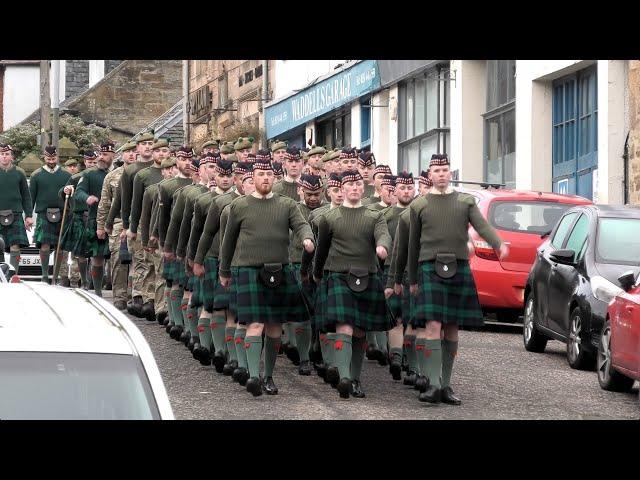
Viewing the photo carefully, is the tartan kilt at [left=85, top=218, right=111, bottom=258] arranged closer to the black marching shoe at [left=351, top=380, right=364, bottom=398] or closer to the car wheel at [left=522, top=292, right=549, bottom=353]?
the car wheel at [left=522, top=292, right=549, bottom=353]

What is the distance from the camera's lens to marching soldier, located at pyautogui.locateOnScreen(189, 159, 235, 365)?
50.2 ft

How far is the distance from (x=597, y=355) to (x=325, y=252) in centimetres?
258

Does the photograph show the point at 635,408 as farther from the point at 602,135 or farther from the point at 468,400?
the point at 602,135

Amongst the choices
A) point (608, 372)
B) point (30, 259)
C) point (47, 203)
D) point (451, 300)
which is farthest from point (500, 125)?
point (451, 300)

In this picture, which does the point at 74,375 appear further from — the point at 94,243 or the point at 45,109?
the point at 45,109

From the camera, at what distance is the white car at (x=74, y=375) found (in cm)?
546

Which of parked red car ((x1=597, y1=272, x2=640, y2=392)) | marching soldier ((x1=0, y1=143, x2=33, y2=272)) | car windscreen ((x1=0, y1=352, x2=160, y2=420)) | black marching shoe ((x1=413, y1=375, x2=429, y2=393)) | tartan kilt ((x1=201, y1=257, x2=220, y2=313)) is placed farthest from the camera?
marching soldier ((x1=0, y1=143, x2=33, y2=272))

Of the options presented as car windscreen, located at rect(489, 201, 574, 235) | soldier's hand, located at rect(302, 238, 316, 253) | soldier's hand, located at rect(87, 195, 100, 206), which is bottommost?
soldier's hand, located at rect(302, 238, 316, 253)

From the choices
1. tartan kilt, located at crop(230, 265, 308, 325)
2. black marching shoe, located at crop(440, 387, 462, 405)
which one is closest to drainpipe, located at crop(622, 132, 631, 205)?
tartan kilt, located at crop(230, 265, 308, 325)

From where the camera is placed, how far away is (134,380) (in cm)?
555

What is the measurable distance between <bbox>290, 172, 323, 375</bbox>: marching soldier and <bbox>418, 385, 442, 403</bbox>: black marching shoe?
6.28 feet

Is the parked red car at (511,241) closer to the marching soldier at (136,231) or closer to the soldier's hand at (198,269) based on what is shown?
the marching soldier at (136,231)

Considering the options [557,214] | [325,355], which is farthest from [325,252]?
[557,214]

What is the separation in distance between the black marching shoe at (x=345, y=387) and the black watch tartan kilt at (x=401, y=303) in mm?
1483
